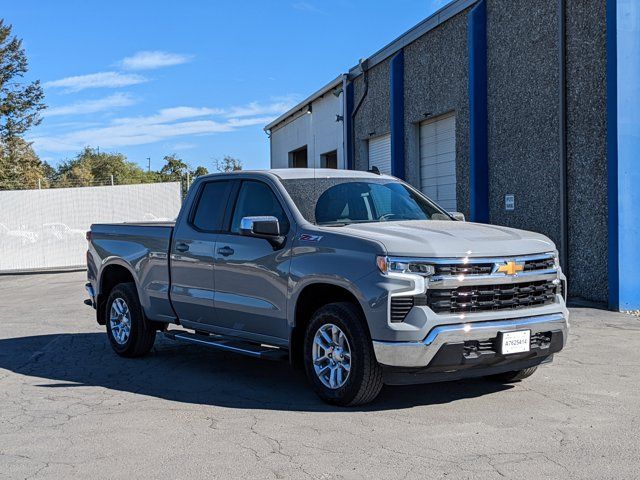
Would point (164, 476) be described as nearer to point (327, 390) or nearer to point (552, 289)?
point (327, 390)

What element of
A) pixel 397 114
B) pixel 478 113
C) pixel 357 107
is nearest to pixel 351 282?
pixel 478 113

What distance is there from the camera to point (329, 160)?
92.3 ft

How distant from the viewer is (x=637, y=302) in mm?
11383

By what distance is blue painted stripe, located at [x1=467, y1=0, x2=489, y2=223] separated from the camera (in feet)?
50.5

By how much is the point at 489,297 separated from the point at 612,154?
6.52 meters

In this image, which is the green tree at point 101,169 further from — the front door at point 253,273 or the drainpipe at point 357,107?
the front door at point 253,273

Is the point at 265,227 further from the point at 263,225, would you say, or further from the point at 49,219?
the point at 49,219

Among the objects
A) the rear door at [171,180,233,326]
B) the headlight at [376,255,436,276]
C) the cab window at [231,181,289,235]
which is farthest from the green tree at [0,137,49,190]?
the headlight at [376,255,436,276]

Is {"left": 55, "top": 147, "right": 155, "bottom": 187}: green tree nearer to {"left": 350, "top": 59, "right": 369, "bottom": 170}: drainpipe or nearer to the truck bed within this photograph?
{"left": 350, "top": 59, "right": 369, "bottom": 170}: drainpipe

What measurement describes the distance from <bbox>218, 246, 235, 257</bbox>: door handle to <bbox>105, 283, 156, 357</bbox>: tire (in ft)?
5.60

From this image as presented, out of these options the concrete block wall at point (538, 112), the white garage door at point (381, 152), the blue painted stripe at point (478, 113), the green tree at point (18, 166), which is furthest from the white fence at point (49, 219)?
the green tree at point (18, 166)

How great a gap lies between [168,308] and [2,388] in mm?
1782

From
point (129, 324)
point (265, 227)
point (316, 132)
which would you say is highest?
point (316, 132)

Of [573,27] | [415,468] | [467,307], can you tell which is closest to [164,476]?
[415,468]
